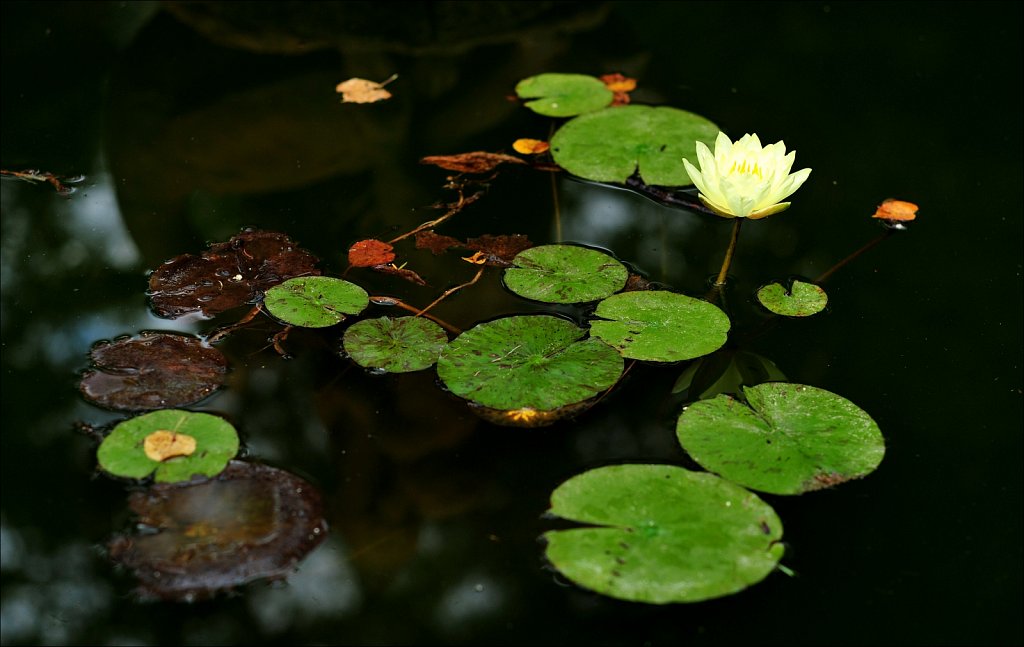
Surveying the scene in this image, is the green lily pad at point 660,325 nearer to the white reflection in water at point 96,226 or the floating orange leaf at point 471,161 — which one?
the floating orange leaf at point 471,161

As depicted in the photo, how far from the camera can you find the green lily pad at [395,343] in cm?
196

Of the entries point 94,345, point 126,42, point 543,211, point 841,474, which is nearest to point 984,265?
point 841,474

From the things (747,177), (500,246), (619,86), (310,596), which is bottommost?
(310,596)

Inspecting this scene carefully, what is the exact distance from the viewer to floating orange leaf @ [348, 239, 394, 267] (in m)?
2.30

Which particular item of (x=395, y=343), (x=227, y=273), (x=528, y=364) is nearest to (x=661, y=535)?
(x=528, y=364)

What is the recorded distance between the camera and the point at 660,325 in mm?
2033

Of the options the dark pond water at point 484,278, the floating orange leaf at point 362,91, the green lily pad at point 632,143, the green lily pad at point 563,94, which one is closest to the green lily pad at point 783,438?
the dark pond water at point 484,278

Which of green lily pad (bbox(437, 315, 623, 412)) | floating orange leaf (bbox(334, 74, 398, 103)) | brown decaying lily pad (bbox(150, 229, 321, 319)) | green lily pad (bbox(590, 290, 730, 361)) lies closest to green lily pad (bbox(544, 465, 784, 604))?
green lily pad (bbox(437, 315, 623, 412))

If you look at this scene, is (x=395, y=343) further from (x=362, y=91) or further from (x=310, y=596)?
(x=362, y=91)

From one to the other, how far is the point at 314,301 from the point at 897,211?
4.97ft

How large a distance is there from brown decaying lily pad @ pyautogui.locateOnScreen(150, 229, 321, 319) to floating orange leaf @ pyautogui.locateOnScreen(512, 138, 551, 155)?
76 centimetres

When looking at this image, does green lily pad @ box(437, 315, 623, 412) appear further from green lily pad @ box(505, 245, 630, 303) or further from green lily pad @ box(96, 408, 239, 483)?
green lily pad @ box(96, 408, 239, 483)

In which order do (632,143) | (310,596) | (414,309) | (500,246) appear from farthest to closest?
1. (632,143)
2. (500,246)
3. (414,309)
4. (310,596)

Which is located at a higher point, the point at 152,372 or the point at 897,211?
the point at 897,211
